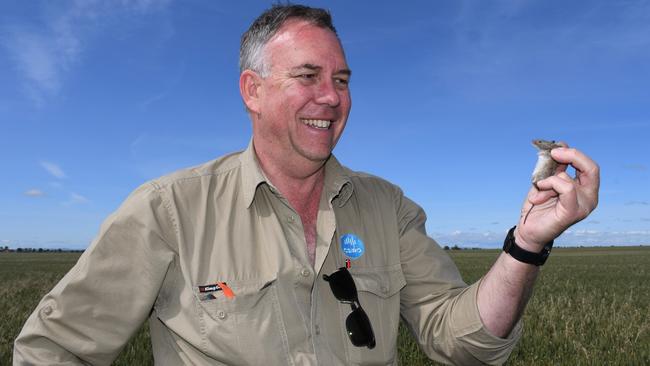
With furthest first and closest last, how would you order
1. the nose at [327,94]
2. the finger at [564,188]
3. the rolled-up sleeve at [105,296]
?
1. the nose at [327,94]
2. the rolled-up sleeve at [105,296]
3. the finger at [564,188]

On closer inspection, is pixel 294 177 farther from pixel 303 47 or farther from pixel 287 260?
pixel 303 47

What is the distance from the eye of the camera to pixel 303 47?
3.00 m

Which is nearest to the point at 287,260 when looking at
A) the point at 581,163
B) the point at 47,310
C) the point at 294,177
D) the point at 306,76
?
the point at 294,177

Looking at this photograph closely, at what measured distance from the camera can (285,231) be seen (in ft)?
9.39

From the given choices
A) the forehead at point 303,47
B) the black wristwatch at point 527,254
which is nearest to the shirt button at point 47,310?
the forehead at point 303,47

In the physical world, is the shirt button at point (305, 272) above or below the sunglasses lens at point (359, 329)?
above

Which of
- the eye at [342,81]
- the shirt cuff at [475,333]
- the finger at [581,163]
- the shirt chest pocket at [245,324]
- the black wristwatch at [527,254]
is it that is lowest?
the shirt cuff at [475,333]

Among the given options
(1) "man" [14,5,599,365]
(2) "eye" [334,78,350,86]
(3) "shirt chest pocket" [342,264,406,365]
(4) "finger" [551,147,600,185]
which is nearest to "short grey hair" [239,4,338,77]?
(1) "man" [14,5,599,365]

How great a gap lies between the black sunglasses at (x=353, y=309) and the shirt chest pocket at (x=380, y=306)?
0.05 metres

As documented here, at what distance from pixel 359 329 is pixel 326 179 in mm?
884

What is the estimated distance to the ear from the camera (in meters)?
3.15

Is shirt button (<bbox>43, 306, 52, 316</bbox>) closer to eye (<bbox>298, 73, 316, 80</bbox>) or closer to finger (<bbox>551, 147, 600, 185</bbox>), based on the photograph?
eye (<bbox>298, 73, 316, 80</bbox>)

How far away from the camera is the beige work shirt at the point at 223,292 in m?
2.53

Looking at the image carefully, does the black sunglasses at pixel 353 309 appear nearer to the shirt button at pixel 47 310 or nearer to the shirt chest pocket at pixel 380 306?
the shirt chest pocket at pixel 380 306
